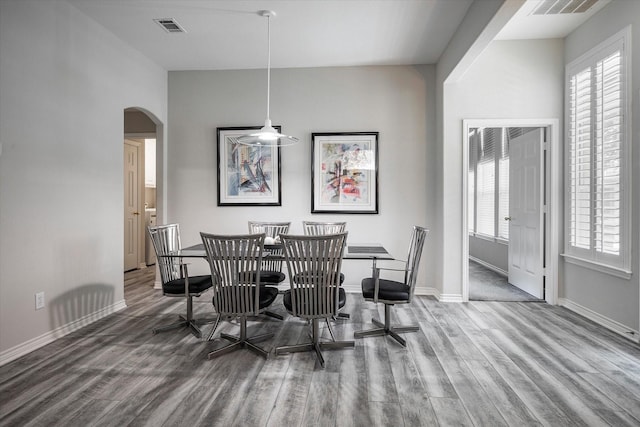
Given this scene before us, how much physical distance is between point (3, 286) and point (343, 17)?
358 centimetres

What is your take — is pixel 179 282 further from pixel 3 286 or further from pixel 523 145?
pixel 523 145

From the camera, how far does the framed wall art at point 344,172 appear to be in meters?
4.44

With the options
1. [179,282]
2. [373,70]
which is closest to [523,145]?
[373,70]

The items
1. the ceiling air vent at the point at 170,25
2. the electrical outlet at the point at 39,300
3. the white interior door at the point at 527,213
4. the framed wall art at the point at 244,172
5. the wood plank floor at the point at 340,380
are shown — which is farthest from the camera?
the framed wall art at the point at 244,172

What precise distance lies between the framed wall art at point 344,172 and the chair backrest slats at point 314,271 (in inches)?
Answer: 84.3

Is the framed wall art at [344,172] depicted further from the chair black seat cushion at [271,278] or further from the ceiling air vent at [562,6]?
the ceiling air vent at [562,6]

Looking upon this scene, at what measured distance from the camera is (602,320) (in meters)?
3.25

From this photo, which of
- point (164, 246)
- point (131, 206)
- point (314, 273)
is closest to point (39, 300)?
point (164, 246)

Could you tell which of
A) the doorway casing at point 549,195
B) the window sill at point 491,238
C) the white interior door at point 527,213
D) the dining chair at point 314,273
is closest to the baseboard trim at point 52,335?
the dining chair at point 314,273

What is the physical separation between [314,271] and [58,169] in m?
2.39

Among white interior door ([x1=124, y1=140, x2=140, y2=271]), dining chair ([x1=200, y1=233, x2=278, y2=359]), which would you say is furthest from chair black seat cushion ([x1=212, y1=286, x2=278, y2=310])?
white interior door ([x1=124, y1=140, x2=140, y2=271])

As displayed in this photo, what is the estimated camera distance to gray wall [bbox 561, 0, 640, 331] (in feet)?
9.51

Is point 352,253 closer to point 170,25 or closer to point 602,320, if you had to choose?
point 602,320

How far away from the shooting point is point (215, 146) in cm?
462
